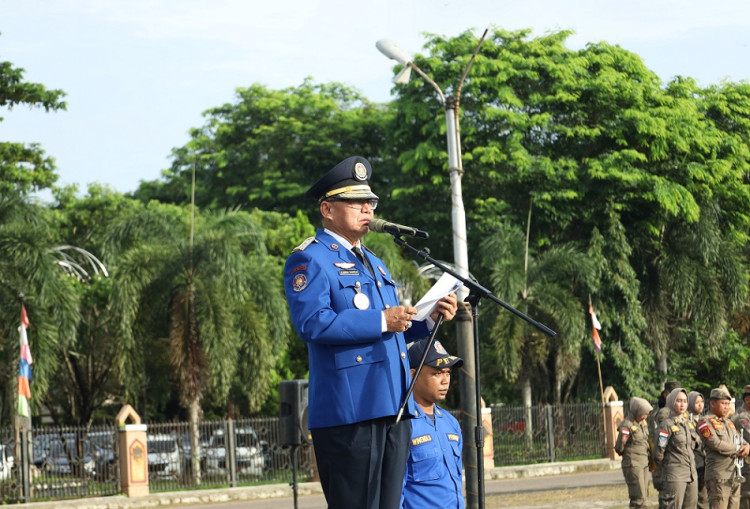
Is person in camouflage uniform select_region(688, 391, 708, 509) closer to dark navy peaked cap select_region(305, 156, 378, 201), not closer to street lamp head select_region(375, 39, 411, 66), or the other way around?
street lamp head select_region(375, 39, 411, 66)

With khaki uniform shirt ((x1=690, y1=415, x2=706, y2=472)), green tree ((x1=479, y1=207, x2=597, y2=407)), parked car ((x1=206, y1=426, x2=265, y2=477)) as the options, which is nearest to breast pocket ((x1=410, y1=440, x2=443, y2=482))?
khaki uniform shirt ((x1=690, y1=415, x2=706, y2=472))

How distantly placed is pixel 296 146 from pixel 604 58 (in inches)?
602

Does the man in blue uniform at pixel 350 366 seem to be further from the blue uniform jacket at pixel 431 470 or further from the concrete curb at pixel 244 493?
the concrete curb at pixel 244 493

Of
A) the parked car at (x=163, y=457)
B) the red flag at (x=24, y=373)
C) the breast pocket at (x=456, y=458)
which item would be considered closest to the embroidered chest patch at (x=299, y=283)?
the breast pocket at (x=456, y=458)

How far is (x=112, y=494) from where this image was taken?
2356cm

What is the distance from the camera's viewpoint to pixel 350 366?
4602mm

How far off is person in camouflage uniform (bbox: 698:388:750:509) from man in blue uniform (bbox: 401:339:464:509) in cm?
665

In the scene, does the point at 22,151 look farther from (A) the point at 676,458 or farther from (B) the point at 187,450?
(A) the point at 676,458

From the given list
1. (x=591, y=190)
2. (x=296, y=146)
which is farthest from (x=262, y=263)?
(x=296, y=146)

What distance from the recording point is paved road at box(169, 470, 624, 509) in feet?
71.4

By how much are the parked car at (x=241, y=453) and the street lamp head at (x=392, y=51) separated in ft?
39.1

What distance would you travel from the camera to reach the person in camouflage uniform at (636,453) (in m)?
13.4

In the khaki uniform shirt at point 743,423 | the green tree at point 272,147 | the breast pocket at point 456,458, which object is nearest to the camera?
the breast pocket at point 456,458

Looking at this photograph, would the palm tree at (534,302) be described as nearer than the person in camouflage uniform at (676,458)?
No
